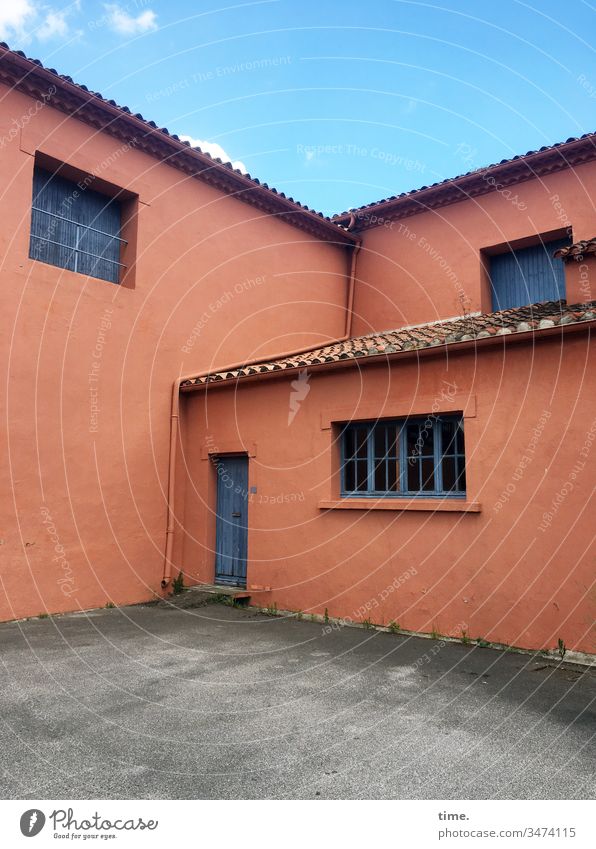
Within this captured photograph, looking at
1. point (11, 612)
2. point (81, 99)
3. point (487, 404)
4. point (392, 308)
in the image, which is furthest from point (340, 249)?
point (11, 612)

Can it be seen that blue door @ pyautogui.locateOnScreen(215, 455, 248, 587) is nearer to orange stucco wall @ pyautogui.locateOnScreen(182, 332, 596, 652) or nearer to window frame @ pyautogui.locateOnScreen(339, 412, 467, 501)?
orange stucco wall @ pyautogui.locateOnScreen(182, 332, 596, 652)

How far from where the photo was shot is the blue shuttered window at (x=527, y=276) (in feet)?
36.6

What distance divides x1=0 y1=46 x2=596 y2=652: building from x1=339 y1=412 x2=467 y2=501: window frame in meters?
0.03

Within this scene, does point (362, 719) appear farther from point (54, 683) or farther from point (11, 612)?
point (11, 612)

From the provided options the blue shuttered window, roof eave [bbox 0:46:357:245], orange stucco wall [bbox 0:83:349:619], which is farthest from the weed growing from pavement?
the blue shuttered window

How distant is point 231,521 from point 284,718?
17.5 ft

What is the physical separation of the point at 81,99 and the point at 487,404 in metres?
7.24

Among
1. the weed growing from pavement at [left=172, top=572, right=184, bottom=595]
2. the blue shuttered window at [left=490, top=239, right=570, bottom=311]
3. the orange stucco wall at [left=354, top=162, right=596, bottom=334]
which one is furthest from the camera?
the blue shuttered window at [left=490, top=239, right=570, bottom=311]

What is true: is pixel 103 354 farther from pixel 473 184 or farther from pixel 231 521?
pixel 473 184

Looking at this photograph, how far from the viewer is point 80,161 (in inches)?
349

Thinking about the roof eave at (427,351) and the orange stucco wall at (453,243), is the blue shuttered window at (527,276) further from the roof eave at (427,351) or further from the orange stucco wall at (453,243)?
the roof eave at (427,351)

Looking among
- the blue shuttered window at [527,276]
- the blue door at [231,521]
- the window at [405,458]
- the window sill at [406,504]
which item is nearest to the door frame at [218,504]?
the blue door at [231,521]

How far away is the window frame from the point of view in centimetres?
750

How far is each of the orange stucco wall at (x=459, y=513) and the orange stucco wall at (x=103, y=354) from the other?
182 cm
